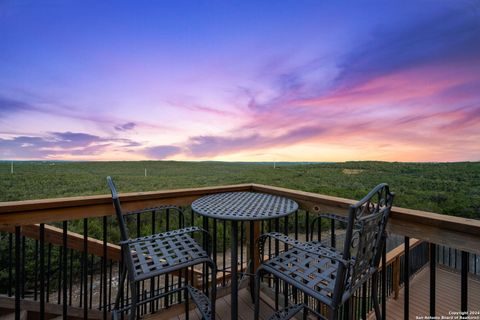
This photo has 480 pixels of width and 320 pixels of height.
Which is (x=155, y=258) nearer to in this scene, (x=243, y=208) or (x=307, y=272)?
(x=243, y=208)

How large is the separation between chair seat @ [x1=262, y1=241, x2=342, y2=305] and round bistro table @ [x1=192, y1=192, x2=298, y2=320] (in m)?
0.28

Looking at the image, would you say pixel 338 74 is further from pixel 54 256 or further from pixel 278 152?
pixel 54 256

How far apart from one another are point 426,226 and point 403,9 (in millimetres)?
4648

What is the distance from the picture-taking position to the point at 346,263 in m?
0.87

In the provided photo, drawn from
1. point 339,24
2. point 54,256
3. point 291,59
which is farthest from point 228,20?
point 54,256

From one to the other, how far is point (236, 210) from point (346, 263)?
2.58 feet

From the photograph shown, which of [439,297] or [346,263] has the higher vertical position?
[346,263]

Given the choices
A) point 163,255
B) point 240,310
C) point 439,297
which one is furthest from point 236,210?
point 439,297

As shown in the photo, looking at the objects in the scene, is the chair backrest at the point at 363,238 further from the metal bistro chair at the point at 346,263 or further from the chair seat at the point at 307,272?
the chair seat at the point at 307,272

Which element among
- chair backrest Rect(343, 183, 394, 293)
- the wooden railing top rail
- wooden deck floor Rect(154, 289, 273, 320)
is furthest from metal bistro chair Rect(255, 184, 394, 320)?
wooden deck floor Rect(154, 289, 273, 320)

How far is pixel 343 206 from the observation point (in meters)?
1.47

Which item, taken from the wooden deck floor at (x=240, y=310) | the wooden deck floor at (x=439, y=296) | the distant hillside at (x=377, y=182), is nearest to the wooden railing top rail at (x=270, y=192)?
the wooden deck floor at (x=240, y=310)

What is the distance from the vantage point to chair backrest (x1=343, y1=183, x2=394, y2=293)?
2.77 ft

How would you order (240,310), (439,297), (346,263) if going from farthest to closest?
1. (439,297)
2. (240,310)
3. (346,263)
